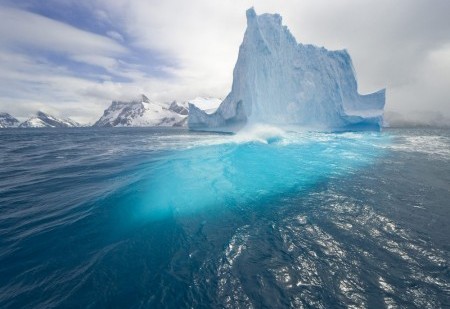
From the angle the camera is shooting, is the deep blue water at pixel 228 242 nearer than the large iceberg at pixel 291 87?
Yes

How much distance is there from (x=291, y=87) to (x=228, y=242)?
35856 mm

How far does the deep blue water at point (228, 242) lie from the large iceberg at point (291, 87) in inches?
1015

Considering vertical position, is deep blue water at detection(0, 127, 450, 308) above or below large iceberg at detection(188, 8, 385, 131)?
below

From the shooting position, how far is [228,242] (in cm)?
653

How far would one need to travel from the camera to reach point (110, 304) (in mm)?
4555

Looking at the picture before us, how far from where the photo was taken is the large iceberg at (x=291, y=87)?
36062mm

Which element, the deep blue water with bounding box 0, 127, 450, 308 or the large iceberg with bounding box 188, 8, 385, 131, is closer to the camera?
the deep blue water with bounding box 0, 127, 450, 308

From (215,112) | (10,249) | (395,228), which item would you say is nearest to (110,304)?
(10,249)

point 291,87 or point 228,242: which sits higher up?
point 291,87

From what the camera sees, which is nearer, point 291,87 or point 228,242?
point 228,242

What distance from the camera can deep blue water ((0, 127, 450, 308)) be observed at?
15.5 feet

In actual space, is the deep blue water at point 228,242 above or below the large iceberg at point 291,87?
below

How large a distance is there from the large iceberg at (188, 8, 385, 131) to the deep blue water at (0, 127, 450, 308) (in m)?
25.8

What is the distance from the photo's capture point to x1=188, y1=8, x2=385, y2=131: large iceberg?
3606cm
